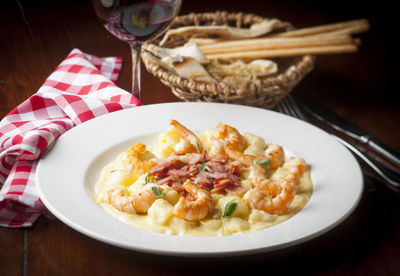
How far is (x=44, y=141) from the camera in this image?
171 centimetres

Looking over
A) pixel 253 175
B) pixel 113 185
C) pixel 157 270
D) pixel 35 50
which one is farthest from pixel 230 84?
pixel 35 50

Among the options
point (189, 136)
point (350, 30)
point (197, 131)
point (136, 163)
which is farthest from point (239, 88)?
point (350, 30)

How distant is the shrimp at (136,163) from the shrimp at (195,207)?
219mm

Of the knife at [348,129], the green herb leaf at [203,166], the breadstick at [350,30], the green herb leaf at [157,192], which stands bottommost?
the knife at [348,129]

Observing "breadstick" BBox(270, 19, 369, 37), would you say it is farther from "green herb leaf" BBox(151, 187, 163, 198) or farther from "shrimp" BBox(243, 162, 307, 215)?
"green herb leaf" BBox(151, 187, 163, 198)

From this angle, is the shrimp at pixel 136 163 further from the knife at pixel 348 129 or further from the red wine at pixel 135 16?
the knife at pixel 348 129

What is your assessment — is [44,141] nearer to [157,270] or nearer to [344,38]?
[157,270]

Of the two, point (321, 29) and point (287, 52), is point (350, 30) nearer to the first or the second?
point (321, 29)

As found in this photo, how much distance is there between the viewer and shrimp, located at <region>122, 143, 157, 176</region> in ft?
5.53

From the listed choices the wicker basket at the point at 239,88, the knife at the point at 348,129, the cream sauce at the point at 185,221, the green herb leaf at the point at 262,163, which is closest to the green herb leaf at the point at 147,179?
the cream sauce at the point at 185,221

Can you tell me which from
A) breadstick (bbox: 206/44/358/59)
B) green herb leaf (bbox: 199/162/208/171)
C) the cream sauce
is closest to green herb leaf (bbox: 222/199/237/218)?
the cream sauce

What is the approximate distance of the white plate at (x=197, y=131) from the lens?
132 centimetres

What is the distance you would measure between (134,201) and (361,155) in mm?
864

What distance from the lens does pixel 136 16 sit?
1.93 metres
